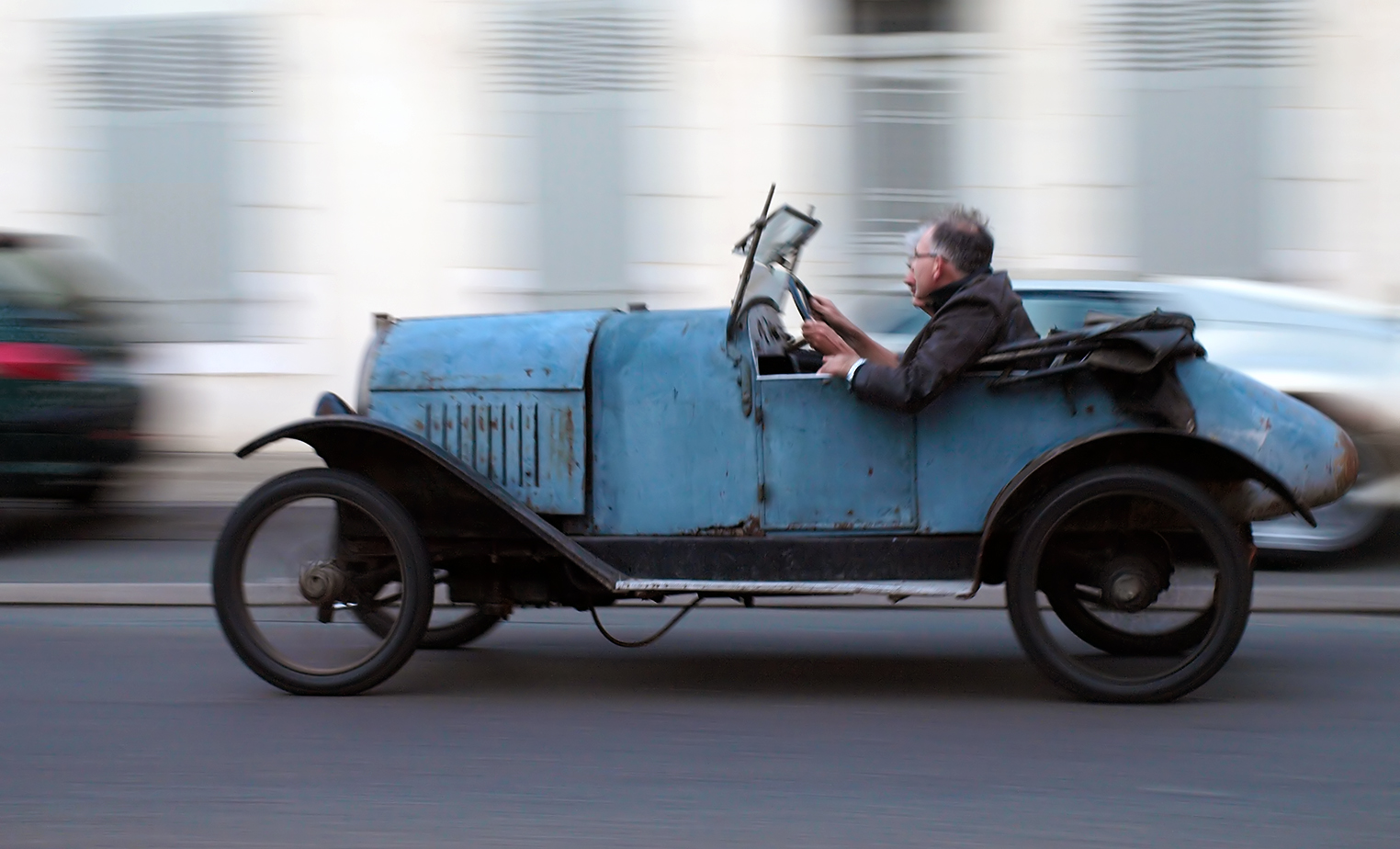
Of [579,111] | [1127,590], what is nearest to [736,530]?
[1127,590]

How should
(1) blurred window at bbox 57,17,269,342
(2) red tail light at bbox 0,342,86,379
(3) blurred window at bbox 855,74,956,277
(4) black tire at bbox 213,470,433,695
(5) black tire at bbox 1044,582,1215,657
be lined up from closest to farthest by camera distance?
1. (4) black tire at bbox 213,470,433,695
2. (5) black tire at bbox 1044,582,1215,657
3. (2) red tail light at bbox 0,342,86,379
4. (3) blurred window at bbox 855,74,956,277
5. (1) blurred window at bbox 57,17,269,342

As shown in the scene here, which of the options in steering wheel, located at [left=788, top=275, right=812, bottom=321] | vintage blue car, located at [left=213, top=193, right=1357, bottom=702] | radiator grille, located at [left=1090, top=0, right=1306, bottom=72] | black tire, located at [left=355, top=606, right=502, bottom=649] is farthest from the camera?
radiator grille, located at [left=1090, top=0, right=1306, bottom=72]

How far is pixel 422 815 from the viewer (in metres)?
3.50

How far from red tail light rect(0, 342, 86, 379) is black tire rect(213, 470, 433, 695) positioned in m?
3.63

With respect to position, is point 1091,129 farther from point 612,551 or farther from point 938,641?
point 612,551

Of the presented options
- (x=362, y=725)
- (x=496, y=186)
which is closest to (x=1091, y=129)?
(x=496, y=186)

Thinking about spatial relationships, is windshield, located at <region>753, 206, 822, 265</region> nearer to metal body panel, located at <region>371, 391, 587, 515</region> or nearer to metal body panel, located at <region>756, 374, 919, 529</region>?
metal body panel, located at <region>756, 374, 919, 529</region>

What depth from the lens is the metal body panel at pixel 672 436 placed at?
15.0 feet

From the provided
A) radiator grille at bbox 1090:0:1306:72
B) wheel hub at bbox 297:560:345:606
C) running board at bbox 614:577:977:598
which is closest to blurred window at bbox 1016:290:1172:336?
running board at bbox 614:577:977:598

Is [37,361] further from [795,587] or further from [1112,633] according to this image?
[1112,633]

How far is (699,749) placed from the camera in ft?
13.5

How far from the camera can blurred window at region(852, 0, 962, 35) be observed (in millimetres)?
10992

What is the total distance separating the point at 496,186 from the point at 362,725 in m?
7.28

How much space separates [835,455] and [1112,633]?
3.78ft
